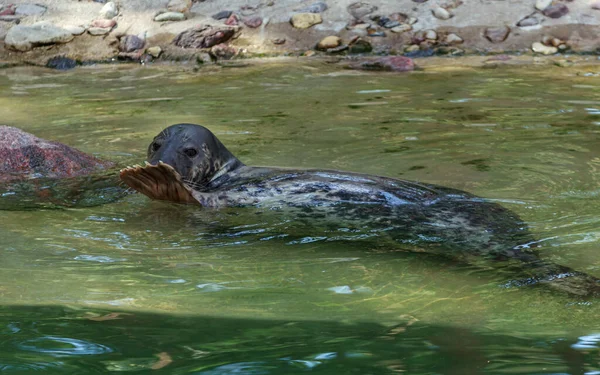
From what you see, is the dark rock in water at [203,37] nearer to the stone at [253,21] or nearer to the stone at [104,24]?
the stone at [253,21]

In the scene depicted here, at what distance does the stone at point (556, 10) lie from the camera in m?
11.3

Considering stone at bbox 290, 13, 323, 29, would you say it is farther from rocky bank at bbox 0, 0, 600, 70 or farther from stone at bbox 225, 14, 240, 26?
stone at bbox 225, 14, 240, 26

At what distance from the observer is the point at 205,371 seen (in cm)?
250

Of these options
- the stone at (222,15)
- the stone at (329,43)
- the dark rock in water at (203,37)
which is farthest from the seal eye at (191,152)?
the stone at (222,15)

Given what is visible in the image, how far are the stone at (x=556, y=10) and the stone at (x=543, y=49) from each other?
2.05 ft

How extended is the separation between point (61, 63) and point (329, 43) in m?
3.58

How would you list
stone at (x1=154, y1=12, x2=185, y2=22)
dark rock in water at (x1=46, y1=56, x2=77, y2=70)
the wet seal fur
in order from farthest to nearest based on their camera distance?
stone at (x1=154, y1=12, x2=185, y2=22) < dark rock in water at (x1=46, y1=56, x2=77, y2=70) < the wet seal fur

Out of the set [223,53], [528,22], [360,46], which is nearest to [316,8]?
[360,46]

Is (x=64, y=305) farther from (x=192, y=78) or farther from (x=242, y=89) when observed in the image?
(x=192, y=78)

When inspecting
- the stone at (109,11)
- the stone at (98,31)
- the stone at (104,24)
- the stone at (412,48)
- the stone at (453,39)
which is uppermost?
the stone at (109,11)

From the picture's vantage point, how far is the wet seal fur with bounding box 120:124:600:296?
13.6ft

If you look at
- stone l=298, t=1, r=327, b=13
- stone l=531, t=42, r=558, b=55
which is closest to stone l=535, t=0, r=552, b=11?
stone l=531, t=42, r=558, b=55

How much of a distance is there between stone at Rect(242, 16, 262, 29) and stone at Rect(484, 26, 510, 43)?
9.98 ft

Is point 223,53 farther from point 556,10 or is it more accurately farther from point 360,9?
point 556,10
